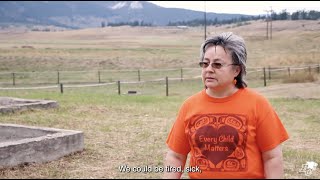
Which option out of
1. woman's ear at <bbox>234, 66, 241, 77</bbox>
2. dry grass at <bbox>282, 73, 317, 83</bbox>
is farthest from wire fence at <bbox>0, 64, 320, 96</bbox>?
woman's ear at <bbox>234, 66, 241, 77</bbox>

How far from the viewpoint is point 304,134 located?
30.5 ft

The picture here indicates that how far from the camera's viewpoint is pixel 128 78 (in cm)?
3092

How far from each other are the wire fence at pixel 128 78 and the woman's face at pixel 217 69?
19261 millimetres

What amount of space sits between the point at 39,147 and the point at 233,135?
4.13 metres

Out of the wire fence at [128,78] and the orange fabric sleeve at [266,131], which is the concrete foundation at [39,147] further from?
the wire fence at [128,78]

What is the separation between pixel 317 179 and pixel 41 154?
3490 mm

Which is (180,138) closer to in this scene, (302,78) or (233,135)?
(233,135)

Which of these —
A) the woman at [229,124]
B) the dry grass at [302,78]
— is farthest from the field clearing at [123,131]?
the dry grass at [302,78]

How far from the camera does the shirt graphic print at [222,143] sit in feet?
9.20

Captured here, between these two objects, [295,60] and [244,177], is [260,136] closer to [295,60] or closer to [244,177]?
[244,177]

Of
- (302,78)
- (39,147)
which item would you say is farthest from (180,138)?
(302,78)

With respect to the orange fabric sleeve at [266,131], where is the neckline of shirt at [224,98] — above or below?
above

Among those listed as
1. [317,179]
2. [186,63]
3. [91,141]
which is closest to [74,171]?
[91,141]

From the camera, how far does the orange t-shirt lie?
2809 mm
